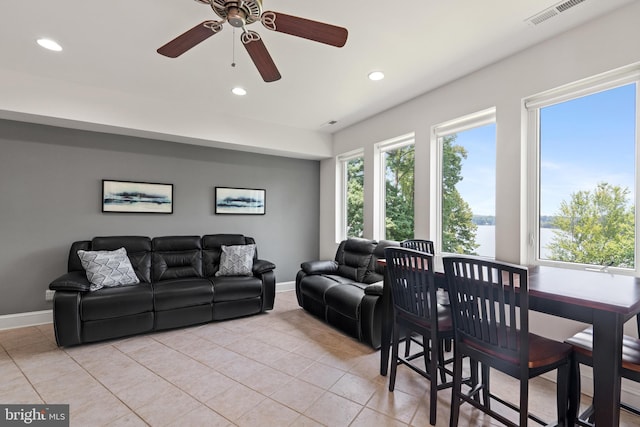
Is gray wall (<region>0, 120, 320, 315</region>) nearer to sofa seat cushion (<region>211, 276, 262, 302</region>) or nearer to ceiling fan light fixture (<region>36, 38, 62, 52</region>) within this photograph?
sofa seat cushion (<region>211, 276, 262, 302</region>)

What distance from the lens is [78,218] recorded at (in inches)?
154

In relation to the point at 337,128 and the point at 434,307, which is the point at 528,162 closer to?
the point at 434,307

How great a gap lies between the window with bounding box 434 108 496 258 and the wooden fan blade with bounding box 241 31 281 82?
2204 millimetres

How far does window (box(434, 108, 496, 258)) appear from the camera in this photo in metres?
3.24

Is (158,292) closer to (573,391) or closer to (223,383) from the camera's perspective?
(223,383)

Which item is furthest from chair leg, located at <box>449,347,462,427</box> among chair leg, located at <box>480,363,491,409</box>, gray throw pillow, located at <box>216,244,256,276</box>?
gray throw pillow, located at <box>216,244,256,276</box>

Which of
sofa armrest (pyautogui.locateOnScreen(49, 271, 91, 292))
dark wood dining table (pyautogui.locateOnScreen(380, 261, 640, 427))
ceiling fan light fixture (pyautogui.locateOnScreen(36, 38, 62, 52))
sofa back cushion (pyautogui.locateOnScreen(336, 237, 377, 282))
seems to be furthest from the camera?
sofa back cushion (pyautogui.locateOnScreen(336, 237, 377, 282))

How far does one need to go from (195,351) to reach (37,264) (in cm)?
246

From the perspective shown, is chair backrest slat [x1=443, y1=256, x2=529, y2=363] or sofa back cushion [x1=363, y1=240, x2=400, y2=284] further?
sofa back cushion [x1=363, y1=240, x2=400, y2=284]

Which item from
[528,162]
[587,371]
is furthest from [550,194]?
[587,371]

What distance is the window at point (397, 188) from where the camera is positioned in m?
4.18

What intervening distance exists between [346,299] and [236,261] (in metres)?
1.71

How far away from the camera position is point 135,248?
3936mm

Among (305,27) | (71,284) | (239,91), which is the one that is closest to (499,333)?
(305,27)
